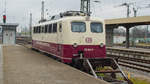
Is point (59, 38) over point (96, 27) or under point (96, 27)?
under

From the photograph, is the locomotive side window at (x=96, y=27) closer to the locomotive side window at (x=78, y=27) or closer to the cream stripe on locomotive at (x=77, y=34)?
the cream stripe on locomotive at (x=77, y=34)

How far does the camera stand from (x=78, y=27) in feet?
40.4

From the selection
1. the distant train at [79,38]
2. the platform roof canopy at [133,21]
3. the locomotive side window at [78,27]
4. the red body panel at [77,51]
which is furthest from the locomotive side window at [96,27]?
the platform roof canopy at [133,21]

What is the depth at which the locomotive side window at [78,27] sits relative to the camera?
40.1 feet

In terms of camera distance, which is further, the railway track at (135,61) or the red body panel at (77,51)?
the railway track at (135,61)

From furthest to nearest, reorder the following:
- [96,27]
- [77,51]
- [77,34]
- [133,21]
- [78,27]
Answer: [133,21]
[96,27]
[78,27]
[77,34]
[77,51]

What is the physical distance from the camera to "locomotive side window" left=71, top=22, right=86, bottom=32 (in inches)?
481

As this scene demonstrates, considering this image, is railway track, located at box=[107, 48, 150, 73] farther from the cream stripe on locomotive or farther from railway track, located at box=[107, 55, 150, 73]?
the cream stripe on locomotive

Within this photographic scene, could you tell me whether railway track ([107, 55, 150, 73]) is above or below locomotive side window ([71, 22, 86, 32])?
below

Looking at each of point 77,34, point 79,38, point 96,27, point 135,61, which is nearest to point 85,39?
point 79,38

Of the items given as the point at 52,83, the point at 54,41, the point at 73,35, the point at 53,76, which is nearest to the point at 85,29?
the point at 73,35

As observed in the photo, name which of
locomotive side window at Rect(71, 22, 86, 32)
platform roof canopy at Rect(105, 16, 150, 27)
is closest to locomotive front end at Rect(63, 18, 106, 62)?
locomotive side window at Rect(71, 22, 86, 32)

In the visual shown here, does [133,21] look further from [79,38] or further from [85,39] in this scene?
[79,38]

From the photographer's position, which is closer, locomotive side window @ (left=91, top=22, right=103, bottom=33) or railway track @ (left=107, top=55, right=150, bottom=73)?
locomotive side window @ (left=91, top=22, right=103, bottom=33)
